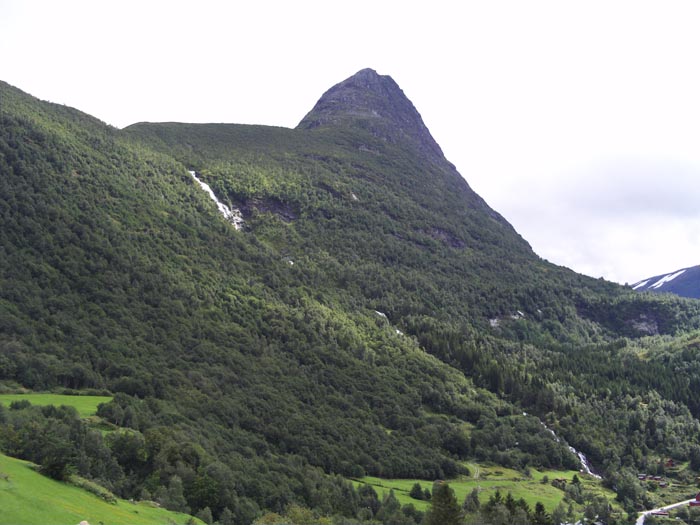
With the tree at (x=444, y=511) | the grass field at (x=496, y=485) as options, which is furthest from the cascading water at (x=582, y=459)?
the tree at (x=444, y=511)

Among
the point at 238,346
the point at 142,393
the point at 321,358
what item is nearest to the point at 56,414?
the point at 142,393

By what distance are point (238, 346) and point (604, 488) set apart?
116977mm

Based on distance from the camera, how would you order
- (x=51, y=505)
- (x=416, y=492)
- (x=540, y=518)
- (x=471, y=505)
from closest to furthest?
(x=51, y=505) → (x=540, y=518) → (x=471, y=505) → (x=416, y=492)

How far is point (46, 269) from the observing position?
177 m

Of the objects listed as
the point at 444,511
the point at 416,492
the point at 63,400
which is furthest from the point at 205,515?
the point at 416,492

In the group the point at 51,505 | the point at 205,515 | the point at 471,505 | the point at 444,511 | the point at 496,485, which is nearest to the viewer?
the point at 51,505

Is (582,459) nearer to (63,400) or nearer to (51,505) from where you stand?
(63,400)

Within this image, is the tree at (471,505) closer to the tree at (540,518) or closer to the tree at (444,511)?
the tree at (540,518)

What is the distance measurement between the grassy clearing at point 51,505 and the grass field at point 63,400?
158 feet

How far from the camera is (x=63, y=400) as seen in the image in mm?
117062

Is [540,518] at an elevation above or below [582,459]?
below

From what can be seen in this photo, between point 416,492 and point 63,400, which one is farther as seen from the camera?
point 416,492

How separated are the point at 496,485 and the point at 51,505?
395ft

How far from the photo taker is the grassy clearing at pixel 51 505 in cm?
4338
